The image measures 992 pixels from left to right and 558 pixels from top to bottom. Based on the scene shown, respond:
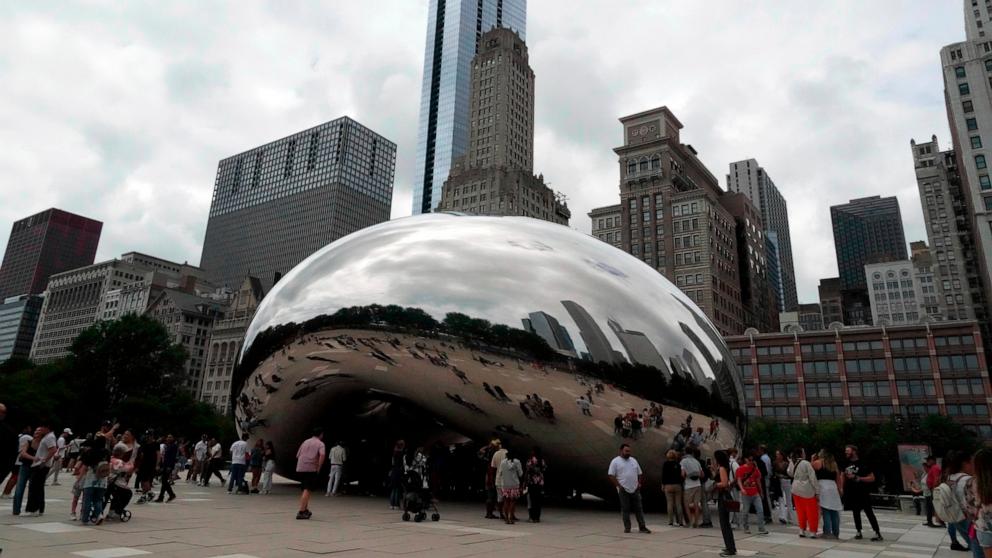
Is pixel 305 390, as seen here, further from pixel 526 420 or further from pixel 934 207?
pixel 934 207

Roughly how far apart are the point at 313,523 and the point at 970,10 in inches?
6140

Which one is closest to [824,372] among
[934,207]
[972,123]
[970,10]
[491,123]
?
[972,123]

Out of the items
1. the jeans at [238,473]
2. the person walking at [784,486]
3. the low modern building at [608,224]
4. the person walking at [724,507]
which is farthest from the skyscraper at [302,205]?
the person walking at [724,507]

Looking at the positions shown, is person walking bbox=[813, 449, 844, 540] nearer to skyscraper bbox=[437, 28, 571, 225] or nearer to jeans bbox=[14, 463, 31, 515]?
jeans bbox=[14, 463, 31, 515]

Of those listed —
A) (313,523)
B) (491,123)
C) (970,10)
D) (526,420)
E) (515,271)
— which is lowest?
(313,523)

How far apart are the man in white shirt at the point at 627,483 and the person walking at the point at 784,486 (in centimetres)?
494

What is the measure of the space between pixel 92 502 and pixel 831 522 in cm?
1145

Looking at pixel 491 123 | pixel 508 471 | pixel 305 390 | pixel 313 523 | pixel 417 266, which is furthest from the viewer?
pixel 491 123

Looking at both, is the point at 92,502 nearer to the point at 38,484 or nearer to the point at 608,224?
the point at 38,484

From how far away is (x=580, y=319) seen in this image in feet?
34.3

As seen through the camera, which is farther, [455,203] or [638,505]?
[455,203]

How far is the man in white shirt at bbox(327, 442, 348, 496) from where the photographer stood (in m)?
13.3

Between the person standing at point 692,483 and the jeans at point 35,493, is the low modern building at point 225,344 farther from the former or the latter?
the person standing at point 692,483

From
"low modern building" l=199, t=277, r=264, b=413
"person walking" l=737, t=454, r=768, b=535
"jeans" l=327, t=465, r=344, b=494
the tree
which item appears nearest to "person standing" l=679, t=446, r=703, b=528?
"person walking" l=737, t=454, r=768, b=535
